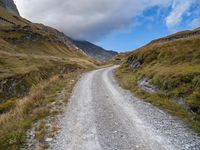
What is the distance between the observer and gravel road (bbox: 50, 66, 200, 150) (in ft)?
30.0

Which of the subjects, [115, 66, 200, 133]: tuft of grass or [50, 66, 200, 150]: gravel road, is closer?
[50, 66, 200, 150]: gravel road

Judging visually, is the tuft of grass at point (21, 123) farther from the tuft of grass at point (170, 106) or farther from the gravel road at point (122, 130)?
the tuft of grass at point (170, 106)

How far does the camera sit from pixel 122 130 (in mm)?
10898

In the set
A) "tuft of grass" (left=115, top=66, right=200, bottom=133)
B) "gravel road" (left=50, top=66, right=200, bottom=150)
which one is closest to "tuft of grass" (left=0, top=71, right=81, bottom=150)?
"gravel road" (left=50, top=66, right=200, bottom=150)

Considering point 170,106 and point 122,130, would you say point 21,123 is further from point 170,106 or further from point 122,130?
point 170,106

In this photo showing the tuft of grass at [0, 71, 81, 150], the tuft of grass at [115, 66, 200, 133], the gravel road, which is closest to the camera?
the gravel road

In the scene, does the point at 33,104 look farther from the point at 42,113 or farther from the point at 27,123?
the point at 27,123

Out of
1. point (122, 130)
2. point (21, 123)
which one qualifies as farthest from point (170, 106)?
point (21, 123)

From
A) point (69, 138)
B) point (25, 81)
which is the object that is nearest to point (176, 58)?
point (69, 138)

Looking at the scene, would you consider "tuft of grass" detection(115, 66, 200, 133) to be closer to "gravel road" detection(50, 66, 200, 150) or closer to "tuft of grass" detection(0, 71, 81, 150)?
"gravel road" detection(50, 66, 200, 150)

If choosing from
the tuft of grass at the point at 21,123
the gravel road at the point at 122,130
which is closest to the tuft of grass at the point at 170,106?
the gravel road at the point at 122,130

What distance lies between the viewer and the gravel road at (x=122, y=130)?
9.15 meters

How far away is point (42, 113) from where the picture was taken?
14.4 m

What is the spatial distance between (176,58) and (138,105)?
1430cm
